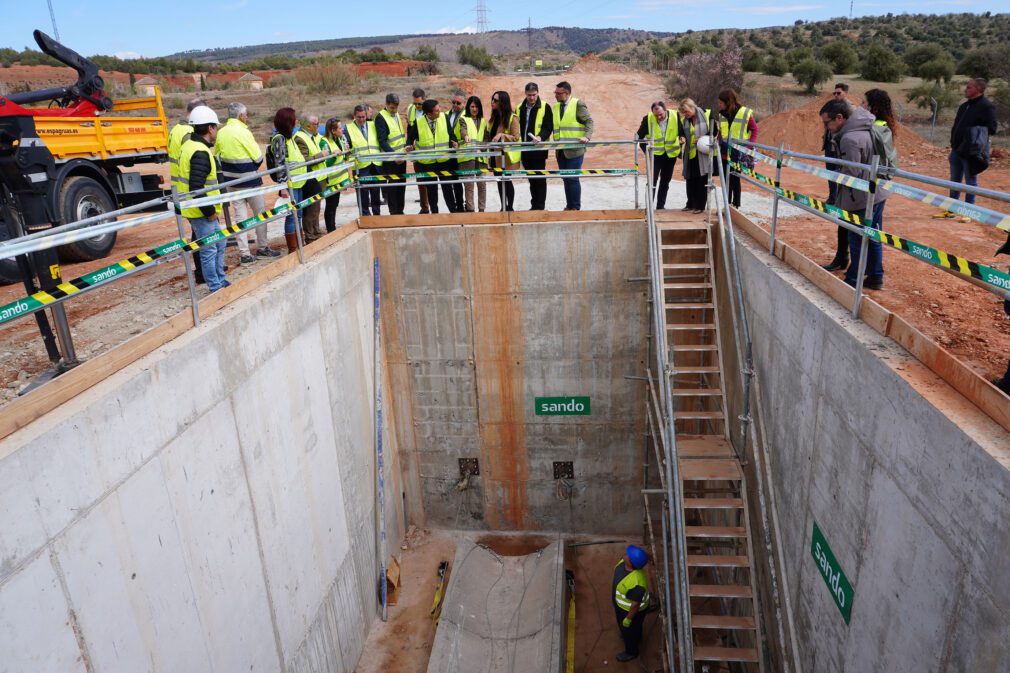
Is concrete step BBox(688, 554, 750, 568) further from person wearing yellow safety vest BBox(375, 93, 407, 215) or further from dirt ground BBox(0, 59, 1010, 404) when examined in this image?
person wearing yellow safety vest BBox(375, 93, 407, 215)

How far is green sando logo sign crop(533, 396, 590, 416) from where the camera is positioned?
10508 mm

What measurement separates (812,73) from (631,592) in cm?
3095

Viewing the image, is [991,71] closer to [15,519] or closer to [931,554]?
[931,554]

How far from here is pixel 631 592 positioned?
8.34 metres

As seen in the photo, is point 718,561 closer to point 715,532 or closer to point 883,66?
point 715,532

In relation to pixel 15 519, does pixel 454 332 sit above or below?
below

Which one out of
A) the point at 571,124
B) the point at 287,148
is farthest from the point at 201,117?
the point at 571,124

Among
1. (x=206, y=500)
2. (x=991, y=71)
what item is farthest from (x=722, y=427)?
(x=991, y=71)

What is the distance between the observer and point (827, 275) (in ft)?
19.0

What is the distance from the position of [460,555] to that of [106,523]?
673cm

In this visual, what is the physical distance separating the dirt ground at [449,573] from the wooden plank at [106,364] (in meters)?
5.30

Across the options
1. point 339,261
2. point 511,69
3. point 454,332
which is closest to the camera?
point 339,261

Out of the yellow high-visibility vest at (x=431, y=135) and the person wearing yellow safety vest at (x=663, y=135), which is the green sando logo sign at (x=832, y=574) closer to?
the person wearing yellow safety vest at (x=663, y=135)

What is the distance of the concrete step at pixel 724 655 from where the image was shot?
6.28 metres
